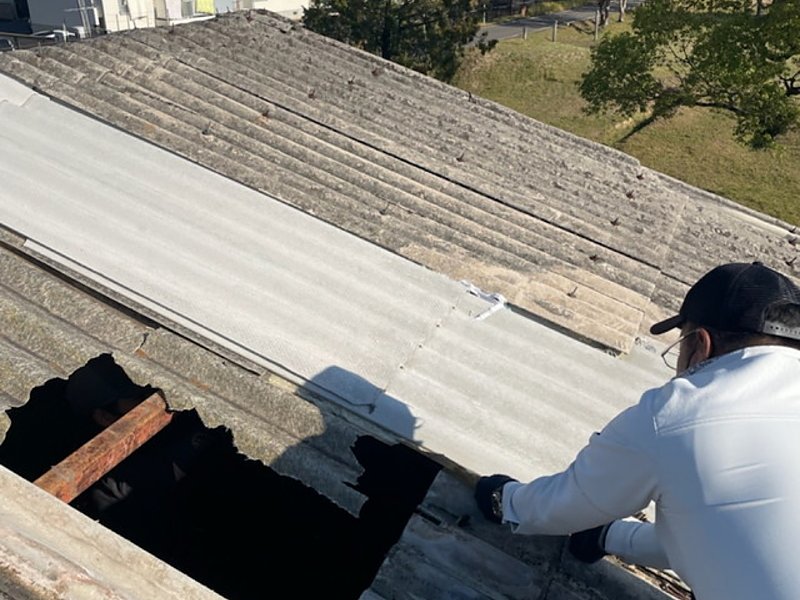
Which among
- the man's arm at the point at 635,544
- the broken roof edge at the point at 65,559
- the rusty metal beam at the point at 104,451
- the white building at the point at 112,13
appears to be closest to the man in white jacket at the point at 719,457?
the man's arm at the point at 635,544

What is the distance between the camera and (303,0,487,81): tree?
58.1ft

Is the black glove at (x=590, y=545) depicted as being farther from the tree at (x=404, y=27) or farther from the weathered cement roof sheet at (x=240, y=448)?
the tree at (x=404, y=27)

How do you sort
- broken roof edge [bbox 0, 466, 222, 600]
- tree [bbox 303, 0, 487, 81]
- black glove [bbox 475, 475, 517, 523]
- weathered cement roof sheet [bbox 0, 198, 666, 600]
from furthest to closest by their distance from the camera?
1. tree [bbox 303, 0, 487, 81]
2. black glove [bbox 475, 475, 517, 523]
3. weathered cement roof sheet [bbox 0, 198, 666, 600]
4. broken roof edge [bbox 0, 466, 222, 600]

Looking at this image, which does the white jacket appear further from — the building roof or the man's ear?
the building roof

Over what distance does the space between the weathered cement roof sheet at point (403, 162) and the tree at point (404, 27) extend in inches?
429

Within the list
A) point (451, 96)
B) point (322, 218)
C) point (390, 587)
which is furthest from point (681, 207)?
point (390, 587)

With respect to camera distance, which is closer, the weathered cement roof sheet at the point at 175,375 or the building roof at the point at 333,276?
the weathered cement roof sheet at the point at 175,375

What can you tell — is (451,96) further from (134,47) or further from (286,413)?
(286,413)

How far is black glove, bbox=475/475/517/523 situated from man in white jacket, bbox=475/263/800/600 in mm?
257

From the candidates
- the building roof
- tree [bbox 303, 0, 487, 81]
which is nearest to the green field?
tree [bbox 303, 0, 487, 81]

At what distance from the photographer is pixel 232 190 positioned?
4355 millimetres

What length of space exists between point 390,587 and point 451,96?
6491 mm

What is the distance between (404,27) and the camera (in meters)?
18.1

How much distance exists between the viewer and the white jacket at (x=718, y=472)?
5.40 ft
